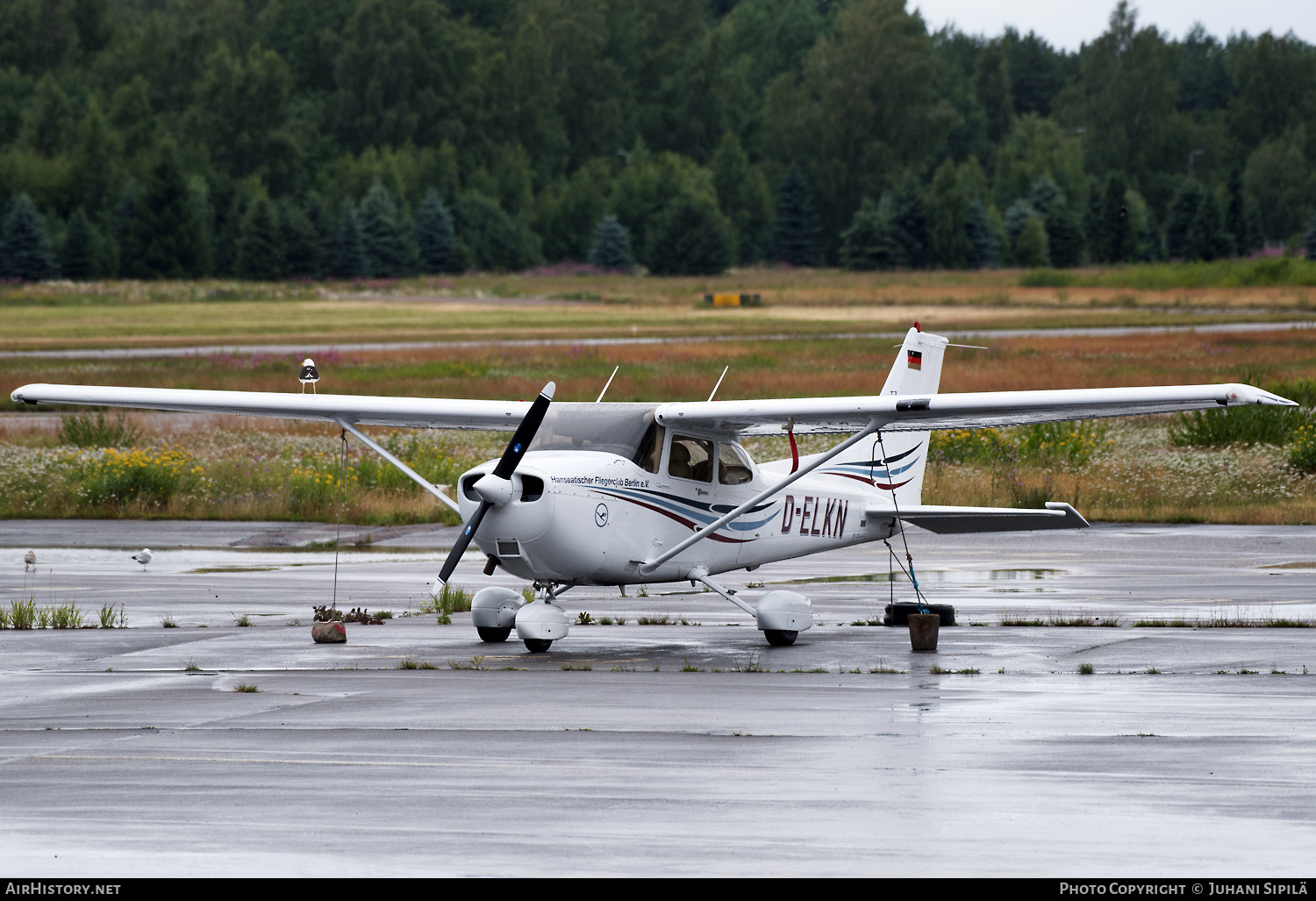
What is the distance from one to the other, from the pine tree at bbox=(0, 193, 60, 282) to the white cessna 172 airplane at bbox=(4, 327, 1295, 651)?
9182 cm

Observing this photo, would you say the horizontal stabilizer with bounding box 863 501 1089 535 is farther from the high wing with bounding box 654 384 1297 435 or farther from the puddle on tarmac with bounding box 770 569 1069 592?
the puddle on tarmac with bounding box 770 569 1069 592

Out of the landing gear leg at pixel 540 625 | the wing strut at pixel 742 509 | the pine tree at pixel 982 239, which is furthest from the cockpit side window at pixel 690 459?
the pine tree at pixel 982 239

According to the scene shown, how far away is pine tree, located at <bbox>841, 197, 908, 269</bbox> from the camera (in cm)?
11812

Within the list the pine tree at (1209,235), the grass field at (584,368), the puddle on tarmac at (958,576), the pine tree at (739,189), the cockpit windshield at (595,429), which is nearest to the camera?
the cockpit windshield at (595,429)

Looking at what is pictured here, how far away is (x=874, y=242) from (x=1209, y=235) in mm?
23641

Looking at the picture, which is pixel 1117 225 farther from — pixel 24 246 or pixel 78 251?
pixel 24 246

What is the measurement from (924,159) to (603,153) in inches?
1146

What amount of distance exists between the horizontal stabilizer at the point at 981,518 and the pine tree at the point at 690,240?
101792 millimetres

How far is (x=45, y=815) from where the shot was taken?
724 centimetres

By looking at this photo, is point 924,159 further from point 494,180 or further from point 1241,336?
point 1241,336

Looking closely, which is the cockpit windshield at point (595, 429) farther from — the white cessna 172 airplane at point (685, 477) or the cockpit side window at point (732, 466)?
the cockpit side window at point (732, 466)

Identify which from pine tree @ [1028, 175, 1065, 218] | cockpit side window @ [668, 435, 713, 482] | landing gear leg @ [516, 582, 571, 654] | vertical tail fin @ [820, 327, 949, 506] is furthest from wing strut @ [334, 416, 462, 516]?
pine tree @ [1028, 175, 1065, 218]

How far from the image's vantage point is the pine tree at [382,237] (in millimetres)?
109938
